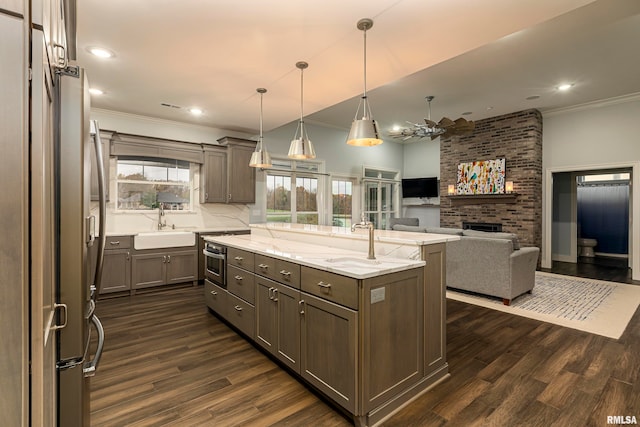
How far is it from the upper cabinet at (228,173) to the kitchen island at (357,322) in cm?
315

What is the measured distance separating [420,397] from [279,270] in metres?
1.34

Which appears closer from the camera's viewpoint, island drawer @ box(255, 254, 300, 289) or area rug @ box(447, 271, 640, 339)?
island drawer @ box(255, 254, 300, 289)

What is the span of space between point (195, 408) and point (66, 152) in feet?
5.89

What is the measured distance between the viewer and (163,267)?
4770 mm

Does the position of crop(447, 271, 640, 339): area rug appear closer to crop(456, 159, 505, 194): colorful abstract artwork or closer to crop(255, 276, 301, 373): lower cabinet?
crop(456, 159, 505, 194): colorful abstract artwork

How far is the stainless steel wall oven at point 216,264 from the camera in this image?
3.40 m

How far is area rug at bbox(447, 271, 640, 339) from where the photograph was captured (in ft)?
11.4

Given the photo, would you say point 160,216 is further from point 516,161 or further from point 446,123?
point 516,161

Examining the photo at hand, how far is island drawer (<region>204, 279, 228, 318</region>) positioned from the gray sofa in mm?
3166

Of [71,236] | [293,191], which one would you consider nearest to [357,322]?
[71,236]

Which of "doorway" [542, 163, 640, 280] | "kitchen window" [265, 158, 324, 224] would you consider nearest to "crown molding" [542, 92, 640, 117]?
"doorway" [542, 163, 640, 280]

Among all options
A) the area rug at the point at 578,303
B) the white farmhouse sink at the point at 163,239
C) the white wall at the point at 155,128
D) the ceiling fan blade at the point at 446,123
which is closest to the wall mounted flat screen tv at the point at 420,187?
the ceiling fan blade at the point at 446,123

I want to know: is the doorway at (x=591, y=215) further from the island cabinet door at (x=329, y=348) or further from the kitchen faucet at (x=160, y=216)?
the kitchen faucet at (x=160, y=216)

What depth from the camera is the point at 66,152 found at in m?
1.09
